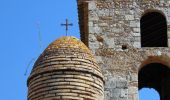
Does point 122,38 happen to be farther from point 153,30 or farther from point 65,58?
point 65,58

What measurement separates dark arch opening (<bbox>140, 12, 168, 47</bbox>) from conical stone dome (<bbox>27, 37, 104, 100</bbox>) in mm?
3751

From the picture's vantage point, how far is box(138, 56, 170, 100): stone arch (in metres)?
22.3

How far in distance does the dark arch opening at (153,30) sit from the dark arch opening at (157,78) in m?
0.62

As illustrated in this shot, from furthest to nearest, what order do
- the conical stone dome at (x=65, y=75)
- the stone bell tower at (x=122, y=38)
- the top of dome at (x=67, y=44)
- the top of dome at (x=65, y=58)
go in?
the stone bell tower at (x=122, y=38), the top of dome at (x=67, y=44), the top of dome at (x=65, y=58), the conical stone dome at (x=65, y=75)

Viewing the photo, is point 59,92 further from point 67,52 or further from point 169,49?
point 169,49

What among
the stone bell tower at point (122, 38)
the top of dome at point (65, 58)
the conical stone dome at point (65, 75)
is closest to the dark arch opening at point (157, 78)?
the stone bell tower at point (122, 38)

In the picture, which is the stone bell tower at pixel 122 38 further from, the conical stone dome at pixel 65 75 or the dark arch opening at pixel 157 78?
the conical stone dome at pixel 65 75

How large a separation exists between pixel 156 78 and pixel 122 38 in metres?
3.06

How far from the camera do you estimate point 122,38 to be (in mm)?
20656

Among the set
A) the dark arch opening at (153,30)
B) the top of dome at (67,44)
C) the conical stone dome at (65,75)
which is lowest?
the conical stone dome at (65,75)

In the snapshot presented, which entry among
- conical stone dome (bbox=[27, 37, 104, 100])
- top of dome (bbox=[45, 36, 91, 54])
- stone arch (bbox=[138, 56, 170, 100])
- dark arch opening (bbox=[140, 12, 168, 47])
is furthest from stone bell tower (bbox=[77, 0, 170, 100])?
conical stone dome (bbox=[27, 37, 104, 100])

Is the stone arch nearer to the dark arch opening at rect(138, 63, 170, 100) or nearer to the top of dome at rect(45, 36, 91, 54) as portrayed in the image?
the dark arch opening at rect(138, 63, 170, 100)

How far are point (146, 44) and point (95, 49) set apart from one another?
2540mm

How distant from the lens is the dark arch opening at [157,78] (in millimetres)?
22350
